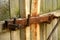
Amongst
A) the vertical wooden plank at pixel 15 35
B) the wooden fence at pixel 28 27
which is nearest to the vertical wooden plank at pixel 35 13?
the wooden fence at pixel 28 27

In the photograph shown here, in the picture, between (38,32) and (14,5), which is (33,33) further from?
(14,5)

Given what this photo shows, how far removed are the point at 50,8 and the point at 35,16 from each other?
1.20 ft

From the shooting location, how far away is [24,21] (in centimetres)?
159

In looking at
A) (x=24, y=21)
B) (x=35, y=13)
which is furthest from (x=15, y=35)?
(x=35, y=13)

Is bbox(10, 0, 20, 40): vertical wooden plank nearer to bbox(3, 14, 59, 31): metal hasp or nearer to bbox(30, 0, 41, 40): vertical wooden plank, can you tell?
bbox(3, 14, 59, 31): metal hasp

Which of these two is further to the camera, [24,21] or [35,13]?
[35,13]

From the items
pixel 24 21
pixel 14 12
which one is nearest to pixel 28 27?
pixel 24 21

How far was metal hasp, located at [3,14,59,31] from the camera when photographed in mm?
1473

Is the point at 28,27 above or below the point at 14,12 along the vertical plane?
below

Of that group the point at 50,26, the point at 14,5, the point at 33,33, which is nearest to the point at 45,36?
the point at 50,26

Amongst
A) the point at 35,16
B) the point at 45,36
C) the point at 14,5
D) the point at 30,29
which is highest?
the point at 14,5

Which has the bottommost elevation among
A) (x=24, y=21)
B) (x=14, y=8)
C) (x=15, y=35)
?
(x=15, y=35)

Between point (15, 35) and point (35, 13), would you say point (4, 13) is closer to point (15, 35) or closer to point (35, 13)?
point (15, 35)

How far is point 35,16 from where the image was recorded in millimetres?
1745
